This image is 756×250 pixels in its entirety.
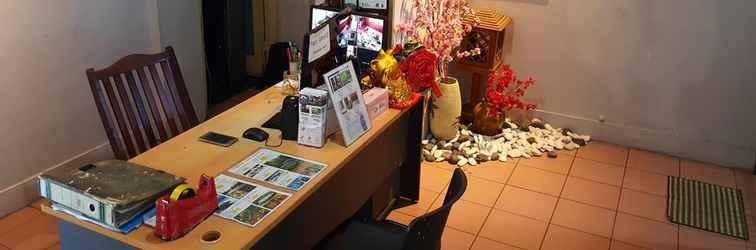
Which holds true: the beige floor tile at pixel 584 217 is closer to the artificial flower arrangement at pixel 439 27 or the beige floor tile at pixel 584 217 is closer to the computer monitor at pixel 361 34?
the artificial flower arrangement at pixel 439 27

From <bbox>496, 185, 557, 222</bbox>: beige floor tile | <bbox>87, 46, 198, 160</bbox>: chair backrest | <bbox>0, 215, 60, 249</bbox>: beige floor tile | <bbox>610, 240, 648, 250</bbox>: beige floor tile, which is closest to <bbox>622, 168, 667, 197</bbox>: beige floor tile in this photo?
<bbox>496, 185, 557, 222</bbox>: beige floor tile

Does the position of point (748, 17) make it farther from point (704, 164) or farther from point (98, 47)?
point (98, 47)

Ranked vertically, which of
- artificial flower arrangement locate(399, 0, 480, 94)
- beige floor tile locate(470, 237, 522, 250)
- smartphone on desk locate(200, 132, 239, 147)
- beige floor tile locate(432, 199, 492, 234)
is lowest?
beige floor tile locate(470, 237, 522, 250)

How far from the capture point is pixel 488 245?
3.12 metres

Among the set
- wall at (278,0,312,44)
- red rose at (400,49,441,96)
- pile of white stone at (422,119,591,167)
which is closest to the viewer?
red rose at (400,49,441,96)

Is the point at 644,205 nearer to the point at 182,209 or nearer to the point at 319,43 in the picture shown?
the point at 319,43

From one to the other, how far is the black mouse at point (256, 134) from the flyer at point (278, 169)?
110mm

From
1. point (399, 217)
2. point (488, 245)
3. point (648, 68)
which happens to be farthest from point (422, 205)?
point (648, 68)

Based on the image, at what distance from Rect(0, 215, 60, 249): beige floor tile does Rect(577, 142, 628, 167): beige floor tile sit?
3082 millimetres

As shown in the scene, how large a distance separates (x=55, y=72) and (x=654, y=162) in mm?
3570

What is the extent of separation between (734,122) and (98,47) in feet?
12.5

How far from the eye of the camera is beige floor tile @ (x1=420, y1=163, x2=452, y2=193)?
3684mm

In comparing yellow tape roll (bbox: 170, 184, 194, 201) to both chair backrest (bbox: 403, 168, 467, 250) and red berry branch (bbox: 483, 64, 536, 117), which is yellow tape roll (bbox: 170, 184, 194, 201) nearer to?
chair backrest (bbox: 403, 168, 467, 250)

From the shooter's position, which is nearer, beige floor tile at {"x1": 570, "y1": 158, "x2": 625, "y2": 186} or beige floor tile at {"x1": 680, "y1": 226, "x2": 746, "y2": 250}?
beige floor tile at {"x1": 680, "y1": 226, "x2": 746, "y2": 250}
